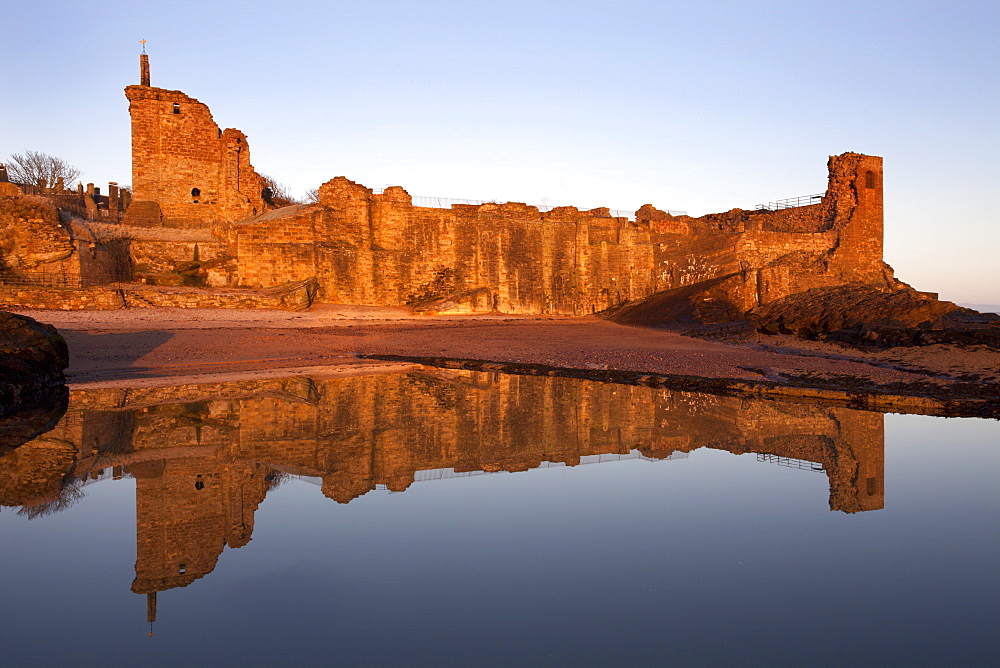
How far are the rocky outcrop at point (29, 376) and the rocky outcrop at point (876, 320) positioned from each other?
14.3 m

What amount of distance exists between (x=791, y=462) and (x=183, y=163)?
86.9 ft

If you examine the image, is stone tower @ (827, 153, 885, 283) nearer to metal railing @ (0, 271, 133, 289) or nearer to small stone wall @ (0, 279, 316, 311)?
small stone wall @ (0, 279, 316, 311)

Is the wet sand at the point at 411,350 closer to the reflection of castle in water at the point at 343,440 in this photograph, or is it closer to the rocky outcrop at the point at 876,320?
the rocky outcrop at the point at 876,320

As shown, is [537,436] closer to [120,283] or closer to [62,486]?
[62,486]

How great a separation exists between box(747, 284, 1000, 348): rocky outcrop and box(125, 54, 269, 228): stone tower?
19.1 metres

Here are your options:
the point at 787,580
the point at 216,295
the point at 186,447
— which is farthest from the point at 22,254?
the point at 787,580

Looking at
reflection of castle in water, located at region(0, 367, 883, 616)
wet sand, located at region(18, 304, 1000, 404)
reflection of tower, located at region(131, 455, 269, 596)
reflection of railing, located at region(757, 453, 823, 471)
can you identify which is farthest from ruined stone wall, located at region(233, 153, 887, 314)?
reflection of tower, located at region(131, 455, 269, 596)

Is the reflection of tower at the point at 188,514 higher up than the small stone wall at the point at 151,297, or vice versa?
the small stone wall at the point at 151,297

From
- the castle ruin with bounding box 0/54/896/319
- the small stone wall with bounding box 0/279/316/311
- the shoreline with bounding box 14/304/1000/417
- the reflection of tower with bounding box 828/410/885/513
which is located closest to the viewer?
the reflection of tower with bounding box 828/410/885/513

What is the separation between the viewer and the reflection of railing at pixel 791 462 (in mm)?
5832

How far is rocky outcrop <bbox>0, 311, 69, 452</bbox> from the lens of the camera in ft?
24.2

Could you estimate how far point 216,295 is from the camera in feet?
62.7

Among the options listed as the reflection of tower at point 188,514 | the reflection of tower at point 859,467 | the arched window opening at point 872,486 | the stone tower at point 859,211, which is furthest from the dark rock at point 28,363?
the stone tower at point 859,211

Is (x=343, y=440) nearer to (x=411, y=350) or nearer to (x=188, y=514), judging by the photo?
(x=188, y=514)
